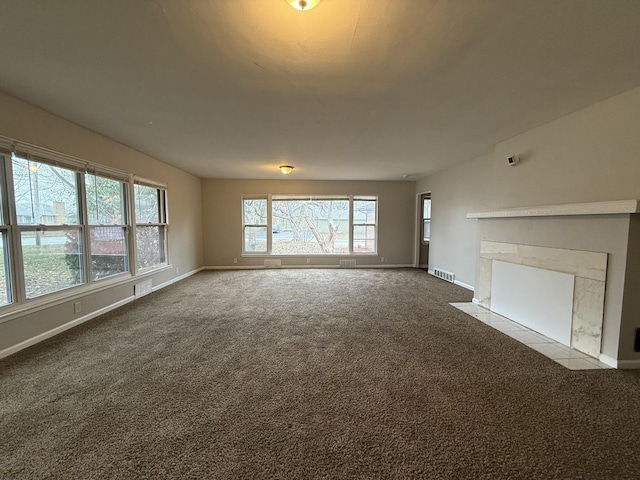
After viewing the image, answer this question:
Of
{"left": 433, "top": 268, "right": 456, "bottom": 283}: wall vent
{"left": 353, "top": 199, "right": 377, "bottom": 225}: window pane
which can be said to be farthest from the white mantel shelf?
{"left": 353, "top": 199, "right": 377, "bottom": 225}: window pane

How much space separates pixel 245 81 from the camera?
2158 mm

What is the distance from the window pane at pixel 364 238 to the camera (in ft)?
23.9

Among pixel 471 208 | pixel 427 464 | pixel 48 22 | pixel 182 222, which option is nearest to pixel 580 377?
pixel 427 464

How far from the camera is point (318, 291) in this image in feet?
15.7

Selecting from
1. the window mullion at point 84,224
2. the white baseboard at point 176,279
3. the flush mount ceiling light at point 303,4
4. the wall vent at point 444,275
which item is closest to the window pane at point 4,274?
the window mullion at point 84,224

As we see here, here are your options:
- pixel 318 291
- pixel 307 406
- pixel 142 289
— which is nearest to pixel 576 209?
pixel 307 406

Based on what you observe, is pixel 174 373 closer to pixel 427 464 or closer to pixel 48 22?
pixel 427 464

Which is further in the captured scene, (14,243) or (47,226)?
(47,226)

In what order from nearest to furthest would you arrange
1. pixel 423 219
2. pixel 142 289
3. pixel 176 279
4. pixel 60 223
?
pixel 60 223, pixel 142 289, pixel 176 279, pixel 423 219

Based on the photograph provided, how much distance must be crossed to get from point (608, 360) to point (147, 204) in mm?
6345

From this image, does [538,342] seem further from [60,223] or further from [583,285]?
[60,223]

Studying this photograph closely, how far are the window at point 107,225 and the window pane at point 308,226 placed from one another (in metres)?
3.50

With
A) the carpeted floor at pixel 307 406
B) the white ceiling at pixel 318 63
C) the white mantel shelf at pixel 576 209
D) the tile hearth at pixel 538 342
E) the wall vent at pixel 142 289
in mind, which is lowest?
the tile hearth at pixel 538 342

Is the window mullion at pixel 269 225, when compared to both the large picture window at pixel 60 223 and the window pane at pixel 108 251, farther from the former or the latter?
the window pane at pixel 108 251
